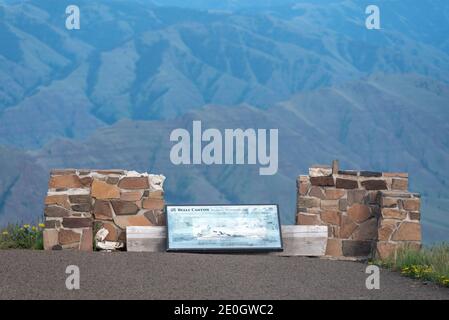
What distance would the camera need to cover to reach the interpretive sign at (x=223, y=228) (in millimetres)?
14664

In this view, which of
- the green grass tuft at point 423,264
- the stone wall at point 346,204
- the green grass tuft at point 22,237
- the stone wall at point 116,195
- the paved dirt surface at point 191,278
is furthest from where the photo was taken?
the stone wall at point 346,204

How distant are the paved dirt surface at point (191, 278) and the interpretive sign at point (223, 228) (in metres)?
0.53

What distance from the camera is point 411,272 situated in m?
13.5

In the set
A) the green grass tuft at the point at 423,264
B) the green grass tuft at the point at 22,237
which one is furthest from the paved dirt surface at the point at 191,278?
the green grass tuft at the point at 22,237

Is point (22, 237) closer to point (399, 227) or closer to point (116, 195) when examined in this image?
point (116, 195)

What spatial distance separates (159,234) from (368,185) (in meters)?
3.66

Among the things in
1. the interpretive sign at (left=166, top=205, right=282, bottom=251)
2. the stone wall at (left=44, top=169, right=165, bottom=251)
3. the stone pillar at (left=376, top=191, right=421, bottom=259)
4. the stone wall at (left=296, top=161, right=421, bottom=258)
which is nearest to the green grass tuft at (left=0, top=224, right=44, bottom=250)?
the stone wall at (left=44, top=169, right=165, bottom=251)

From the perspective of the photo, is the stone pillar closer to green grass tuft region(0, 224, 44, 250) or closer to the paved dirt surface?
the paved dirt surface

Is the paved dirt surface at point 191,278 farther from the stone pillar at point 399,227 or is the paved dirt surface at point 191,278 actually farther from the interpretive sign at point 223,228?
the stone pillar at point 399,227

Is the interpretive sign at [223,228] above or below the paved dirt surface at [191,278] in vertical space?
above
